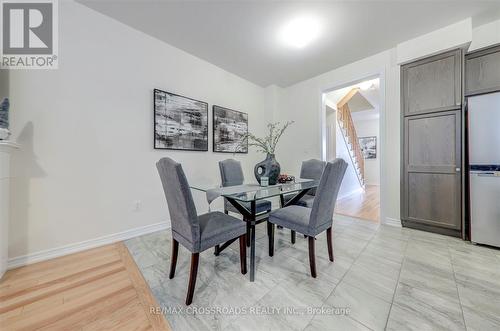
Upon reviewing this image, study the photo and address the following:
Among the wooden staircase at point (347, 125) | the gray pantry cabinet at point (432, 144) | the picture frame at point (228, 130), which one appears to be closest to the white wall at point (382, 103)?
the gray pantry cabinet at point (432, 144)

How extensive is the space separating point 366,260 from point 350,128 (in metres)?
4.79

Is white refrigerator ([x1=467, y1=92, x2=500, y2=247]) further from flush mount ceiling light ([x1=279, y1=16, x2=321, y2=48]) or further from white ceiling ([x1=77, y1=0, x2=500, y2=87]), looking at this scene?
flush mount ceiling light ([x1=279, y1=16, x2=321, y2=48])

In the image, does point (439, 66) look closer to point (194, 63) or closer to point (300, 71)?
point (300, 71)

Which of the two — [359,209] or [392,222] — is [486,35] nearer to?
[392,222]

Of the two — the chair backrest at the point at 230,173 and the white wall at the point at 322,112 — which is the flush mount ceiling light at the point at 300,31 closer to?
the white wall at the point at 322,112

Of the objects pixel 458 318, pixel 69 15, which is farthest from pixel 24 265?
pixel 458 318

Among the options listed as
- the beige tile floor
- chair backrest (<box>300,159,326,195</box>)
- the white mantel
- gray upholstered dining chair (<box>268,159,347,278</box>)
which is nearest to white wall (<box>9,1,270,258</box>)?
the white mantel

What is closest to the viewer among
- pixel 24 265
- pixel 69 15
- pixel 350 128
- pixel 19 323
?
pixel 19 323

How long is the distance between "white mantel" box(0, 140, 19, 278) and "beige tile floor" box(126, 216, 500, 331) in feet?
2.89

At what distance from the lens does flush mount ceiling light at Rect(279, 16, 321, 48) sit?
2.10 metres

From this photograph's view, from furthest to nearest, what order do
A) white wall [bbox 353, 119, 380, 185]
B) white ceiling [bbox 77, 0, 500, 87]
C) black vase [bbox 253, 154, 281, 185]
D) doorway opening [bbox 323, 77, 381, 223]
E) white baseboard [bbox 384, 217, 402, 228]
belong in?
white wall [bbox 353, 119, 380, 185] < doorway opening [bbox 323, 77, 381, 223] < white baseboard [bbox 384, 217, 402, 228] < black vase [bbox 253, 154, 281, 185] < white ceiling [bbox 77, 0, 500, 87]

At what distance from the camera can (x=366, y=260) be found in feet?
5.65

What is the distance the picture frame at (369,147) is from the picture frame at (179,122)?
21.5 ft

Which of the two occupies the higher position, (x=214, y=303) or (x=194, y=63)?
(x=194, y=63)
